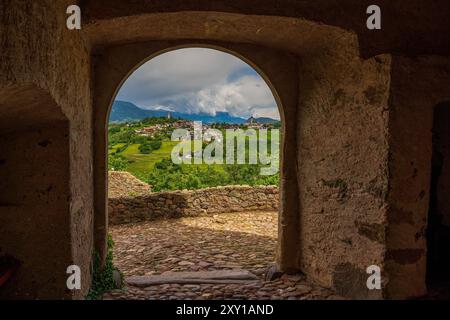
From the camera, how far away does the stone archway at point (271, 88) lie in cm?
378

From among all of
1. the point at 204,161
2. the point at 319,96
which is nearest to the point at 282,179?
the point at 319,96

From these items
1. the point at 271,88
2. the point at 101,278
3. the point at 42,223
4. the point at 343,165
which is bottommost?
the point at 101,278

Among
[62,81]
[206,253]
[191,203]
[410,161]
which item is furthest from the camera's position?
[191,203]

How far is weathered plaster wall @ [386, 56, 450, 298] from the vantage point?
9.59 feet

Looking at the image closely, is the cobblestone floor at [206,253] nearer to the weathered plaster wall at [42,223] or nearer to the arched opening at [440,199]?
the weathered plaster wall at [42,223]

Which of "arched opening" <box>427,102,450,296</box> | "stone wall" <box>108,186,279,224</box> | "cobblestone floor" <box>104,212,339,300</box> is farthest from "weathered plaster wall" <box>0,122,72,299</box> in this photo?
"stone wall" <box>108,186,279,224</box>

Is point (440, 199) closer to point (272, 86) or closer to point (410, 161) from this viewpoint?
point (410, 161)

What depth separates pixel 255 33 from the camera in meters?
3.55

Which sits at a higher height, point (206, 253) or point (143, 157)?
point (143, 157)

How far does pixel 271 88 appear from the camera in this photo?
13.8 feet

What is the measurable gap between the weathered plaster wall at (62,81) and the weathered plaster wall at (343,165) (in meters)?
2.47

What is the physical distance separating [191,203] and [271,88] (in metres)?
5.61

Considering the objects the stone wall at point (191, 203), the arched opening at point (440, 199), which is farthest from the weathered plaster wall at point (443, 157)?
the stone wall at point (191, 203)

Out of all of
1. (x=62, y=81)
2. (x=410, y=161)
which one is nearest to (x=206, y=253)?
(x=410, y=161)
